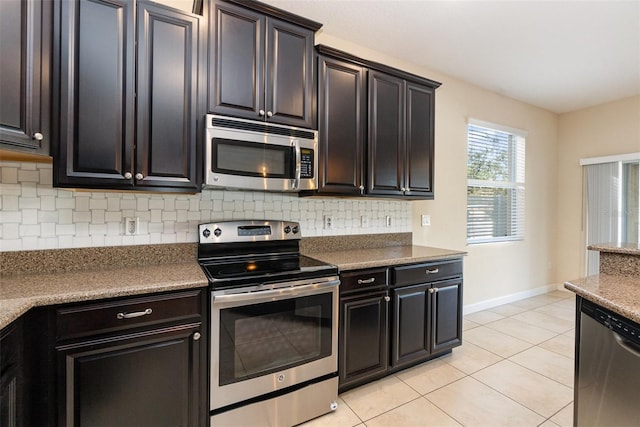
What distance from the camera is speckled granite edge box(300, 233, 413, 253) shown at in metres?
2.56

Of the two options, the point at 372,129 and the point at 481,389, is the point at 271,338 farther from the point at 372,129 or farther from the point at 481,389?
the point at 372,129

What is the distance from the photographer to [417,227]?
128 inches

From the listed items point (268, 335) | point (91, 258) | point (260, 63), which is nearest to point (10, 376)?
point (91, 258)

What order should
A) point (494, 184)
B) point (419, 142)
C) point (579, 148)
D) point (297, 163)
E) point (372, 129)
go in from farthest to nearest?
1. point (579, 148)
2. point (494, 184)
3. point (419, 142)
4. point (372, 129)
5. point (297, 163)

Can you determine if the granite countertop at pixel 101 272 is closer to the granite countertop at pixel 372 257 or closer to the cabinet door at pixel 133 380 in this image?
the granite countertop at pixel 372 257

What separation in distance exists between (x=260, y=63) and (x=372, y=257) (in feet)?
5.19

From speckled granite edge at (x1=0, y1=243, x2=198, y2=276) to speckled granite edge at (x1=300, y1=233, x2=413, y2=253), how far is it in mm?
A: 914

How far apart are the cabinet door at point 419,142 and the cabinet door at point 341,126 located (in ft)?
1.65

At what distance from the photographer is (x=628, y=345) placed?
1.20 m

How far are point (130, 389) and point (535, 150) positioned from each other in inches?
214

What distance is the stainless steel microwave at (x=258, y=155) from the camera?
70.7 inches

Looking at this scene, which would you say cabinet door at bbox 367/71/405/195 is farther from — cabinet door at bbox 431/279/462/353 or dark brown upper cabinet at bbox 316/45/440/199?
cabinet door at bbox 431/279/462/353

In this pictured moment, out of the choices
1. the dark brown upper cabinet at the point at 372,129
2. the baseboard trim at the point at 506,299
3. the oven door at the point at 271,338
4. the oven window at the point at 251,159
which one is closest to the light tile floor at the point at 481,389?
the oven door at the point at 271,338

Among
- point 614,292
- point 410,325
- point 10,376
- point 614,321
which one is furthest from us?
point 410,325
